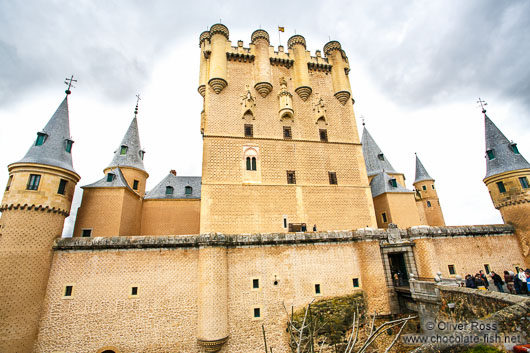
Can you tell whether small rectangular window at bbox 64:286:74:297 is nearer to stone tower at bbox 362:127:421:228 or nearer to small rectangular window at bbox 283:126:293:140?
small rectangular window at bbox 283:126:293:140

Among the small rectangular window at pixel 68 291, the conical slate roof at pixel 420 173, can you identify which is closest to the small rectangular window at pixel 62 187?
the small rectangular window at pixel 68 291

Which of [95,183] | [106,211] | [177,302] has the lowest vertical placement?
[177,302]

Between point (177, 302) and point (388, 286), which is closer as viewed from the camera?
point (177, 302)

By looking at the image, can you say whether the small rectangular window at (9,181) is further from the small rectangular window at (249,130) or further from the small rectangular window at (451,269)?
the small rectangular window at (451,269)

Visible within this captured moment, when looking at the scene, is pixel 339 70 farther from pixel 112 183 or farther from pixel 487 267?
pixel 112 183

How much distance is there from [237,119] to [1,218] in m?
14.3

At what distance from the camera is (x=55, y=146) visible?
14.0 metres

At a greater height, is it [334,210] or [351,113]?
[351,113]

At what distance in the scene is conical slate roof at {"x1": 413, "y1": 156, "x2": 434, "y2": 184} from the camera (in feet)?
96.9

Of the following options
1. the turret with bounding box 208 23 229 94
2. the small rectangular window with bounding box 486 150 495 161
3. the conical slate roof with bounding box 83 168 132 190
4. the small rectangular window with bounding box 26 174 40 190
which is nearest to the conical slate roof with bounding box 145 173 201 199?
the conical slate roof with bounding box 83 168 132 190

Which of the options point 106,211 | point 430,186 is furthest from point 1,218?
point 430,186

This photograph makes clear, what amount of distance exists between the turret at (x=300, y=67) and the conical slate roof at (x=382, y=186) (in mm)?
10015

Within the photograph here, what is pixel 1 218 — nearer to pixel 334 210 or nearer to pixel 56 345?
pixel 56 345

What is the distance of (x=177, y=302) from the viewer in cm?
1214
